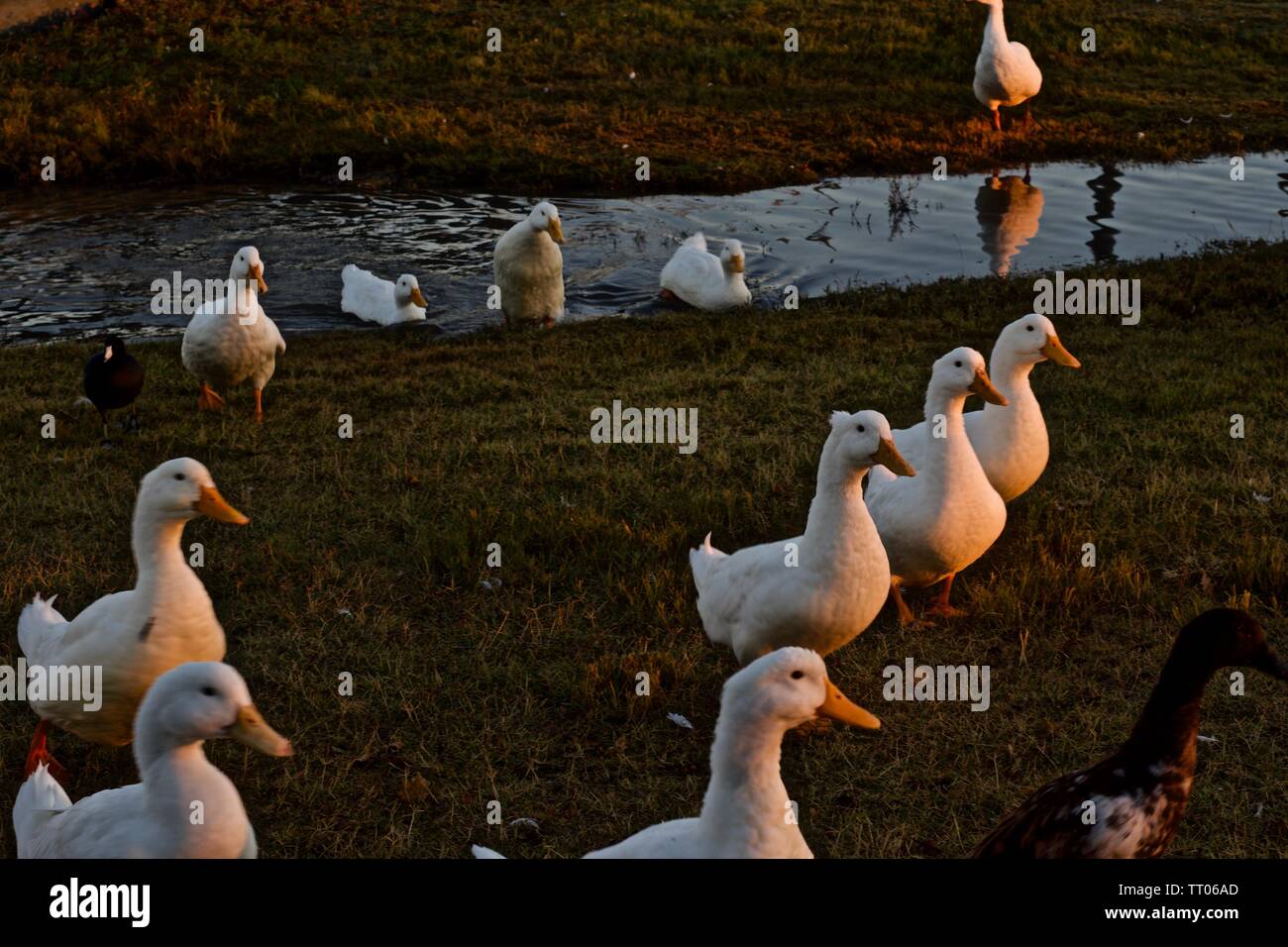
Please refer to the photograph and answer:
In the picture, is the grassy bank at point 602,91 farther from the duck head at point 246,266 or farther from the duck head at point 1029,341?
the duck head at point 1029,341

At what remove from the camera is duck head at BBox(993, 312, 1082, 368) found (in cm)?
687

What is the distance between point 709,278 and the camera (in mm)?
12203

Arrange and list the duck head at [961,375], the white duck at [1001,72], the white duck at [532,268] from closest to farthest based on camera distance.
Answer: the duck head at [961,375]
the white duck at [532,268]
the white duck at [1001,72]

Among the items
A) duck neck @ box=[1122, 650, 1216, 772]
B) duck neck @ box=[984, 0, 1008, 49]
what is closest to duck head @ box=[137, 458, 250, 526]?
duck neck @ box=[1122, 650, 1216, 772]

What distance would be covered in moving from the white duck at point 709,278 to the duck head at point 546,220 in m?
1.52

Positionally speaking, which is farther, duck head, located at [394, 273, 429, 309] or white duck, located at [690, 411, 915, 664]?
duck head, located at [394, 273, 429, 309]

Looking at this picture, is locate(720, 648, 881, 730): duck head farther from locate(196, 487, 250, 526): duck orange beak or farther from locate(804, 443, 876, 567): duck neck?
locate(196, 487, 250, 526): duck orange beak

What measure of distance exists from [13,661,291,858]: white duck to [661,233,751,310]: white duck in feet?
29.1

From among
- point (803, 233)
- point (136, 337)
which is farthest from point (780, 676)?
point (803, 233)

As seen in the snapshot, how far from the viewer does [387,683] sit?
18.6ft

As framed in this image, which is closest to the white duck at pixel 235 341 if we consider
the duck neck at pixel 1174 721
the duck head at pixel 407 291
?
the duck head at pixel 407 291

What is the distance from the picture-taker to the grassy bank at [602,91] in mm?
17531

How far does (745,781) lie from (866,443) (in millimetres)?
1975

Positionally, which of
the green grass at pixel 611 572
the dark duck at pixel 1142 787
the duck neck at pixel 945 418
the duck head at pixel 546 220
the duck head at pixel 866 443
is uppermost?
the duck head at pixel 546 220
